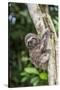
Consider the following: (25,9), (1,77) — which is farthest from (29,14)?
(1,77)

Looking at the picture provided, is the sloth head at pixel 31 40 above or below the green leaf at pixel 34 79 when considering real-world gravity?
above

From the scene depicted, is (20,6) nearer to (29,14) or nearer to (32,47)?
(29,14)

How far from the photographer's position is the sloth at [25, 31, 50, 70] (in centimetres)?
92

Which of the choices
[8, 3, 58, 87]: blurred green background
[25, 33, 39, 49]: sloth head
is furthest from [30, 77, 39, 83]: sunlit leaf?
[25, 33, 39, 49]: sloth head

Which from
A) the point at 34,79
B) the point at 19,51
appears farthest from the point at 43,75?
the point at 19,51

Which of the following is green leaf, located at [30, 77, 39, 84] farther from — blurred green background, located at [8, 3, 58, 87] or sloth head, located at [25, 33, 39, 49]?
sloth head, located at [25, 33, 39, 49]

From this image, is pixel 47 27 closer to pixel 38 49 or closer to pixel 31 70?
pixel 38 49

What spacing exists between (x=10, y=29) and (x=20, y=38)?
0.21 ft

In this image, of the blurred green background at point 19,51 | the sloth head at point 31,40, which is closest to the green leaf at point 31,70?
the blurred green background at point 19,51

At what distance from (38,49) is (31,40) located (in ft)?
0.19

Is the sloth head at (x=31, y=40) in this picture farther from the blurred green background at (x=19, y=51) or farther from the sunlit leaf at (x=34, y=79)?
the sunlit leaf at (x=34, y=79)

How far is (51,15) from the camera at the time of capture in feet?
3.10

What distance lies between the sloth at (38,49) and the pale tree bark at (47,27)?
2 centimetres

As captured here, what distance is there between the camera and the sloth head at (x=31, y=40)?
913 millimetres
